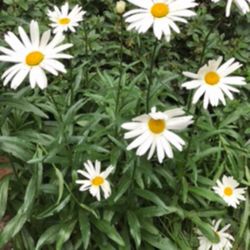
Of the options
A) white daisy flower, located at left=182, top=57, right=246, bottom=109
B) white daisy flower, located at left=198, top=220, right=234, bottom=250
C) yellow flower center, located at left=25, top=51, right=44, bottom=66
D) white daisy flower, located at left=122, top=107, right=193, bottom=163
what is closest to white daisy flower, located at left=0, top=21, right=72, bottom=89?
yellow flower center, located at left=25, top=51, right=44, bottom=66

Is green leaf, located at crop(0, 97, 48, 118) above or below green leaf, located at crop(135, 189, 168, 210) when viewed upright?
above

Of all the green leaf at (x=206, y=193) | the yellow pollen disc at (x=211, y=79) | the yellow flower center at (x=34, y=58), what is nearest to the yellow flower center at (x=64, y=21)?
the yellow flower center at (x=34, y=58)

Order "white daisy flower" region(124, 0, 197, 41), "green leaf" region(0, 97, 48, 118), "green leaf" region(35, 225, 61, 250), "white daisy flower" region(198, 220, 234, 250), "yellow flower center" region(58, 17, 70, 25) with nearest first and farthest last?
"white daisy flower" region(124, 0, 197, 41), "green leaf" region(0, 97, 48, 118), "green leaf" region(35, 225, 61, 250), "yellow flower center" region(58, 17, 70, 25), "white daisy flower" region(198, 220, 234, 250)

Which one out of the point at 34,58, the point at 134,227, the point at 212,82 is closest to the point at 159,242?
the point at 134,227

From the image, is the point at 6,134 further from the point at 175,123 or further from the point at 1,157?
the point at 175,123

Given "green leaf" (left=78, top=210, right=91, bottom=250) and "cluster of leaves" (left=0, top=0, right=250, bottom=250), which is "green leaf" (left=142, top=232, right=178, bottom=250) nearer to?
"cluster of leaves" (left=0, top=0, right=250, bottom=250)

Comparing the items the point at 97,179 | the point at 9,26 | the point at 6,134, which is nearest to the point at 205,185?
the point at 97,179

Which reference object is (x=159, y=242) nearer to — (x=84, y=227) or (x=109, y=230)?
(x=109, y=230)

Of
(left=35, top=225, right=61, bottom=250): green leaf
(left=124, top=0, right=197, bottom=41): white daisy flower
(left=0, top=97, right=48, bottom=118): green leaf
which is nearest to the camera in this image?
(left=124, top=0, right=197, bottom=41): white daisy flower
